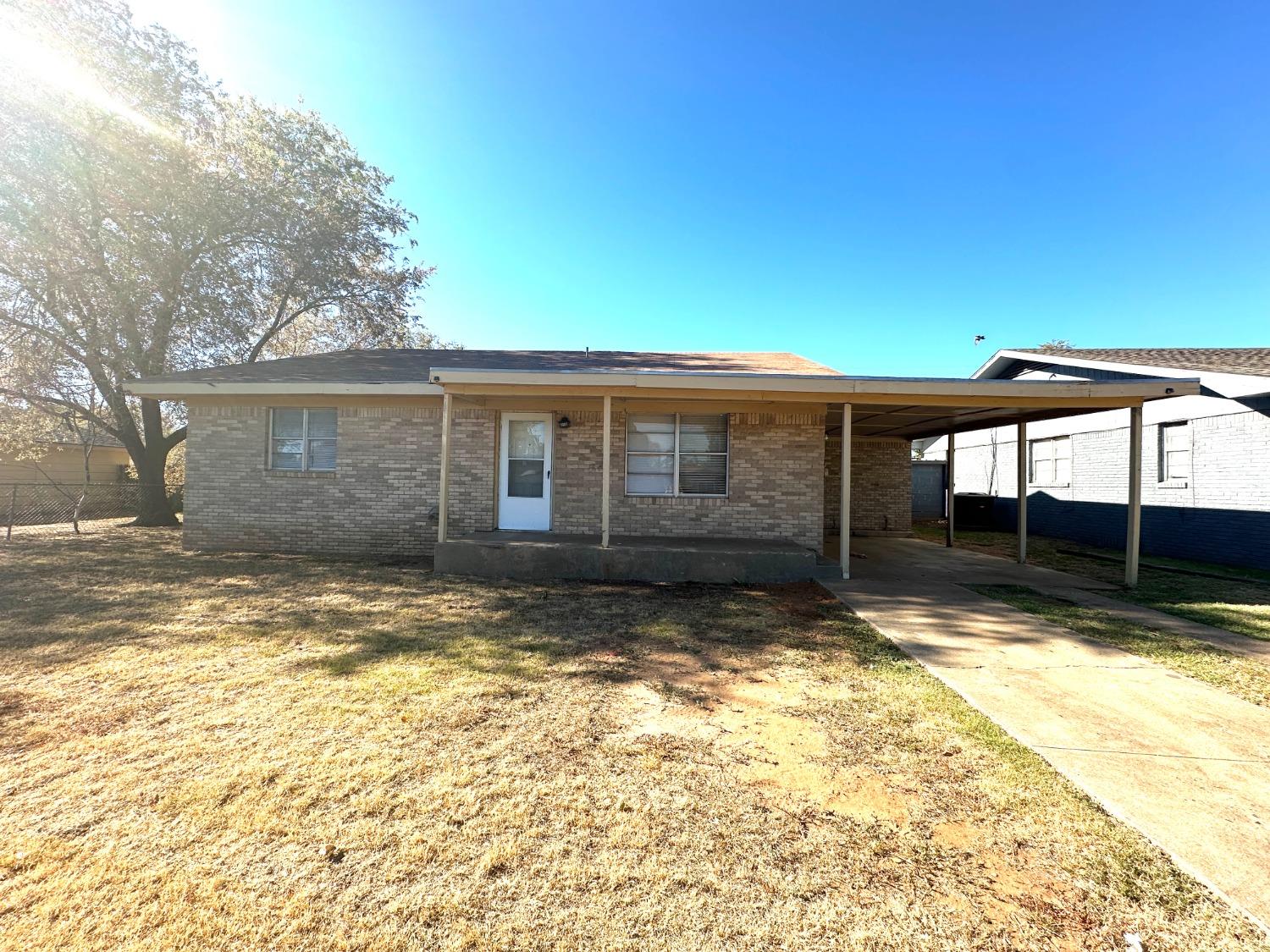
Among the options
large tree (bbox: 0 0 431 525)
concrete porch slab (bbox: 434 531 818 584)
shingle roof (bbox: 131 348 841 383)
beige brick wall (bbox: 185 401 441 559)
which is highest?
large tree (bbox: 0 0 431 525)

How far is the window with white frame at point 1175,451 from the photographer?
1064 centimetres

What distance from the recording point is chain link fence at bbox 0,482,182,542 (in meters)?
13.3

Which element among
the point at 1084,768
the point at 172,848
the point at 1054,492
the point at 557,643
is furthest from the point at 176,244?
the point at 1054,492

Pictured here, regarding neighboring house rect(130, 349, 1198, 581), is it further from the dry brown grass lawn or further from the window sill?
the dry brown grass lawn

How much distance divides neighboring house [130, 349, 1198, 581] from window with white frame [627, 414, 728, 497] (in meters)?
0.02

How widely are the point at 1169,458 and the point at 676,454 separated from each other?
10.3 m

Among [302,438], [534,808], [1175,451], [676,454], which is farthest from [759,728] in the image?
[1175,451]

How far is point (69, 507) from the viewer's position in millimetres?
15680

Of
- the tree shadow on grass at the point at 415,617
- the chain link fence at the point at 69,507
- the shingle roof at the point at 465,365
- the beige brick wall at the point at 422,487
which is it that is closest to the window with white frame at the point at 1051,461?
the shingle roof at the point at 465,365

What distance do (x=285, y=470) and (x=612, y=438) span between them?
5.95m

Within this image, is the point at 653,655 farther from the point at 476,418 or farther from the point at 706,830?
the point at 476,418

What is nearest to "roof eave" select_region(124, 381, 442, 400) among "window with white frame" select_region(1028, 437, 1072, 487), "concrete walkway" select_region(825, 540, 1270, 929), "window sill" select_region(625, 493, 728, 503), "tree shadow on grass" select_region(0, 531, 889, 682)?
"tree shadow on grass" select_region(0, 531, 889, 682)

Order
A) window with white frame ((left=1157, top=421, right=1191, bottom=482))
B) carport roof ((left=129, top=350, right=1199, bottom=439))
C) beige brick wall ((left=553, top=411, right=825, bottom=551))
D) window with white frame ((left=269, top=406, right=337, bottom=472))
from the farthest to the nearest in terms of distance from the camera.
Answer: window with white frame ((left=1157, top=421, right=1191, bottom=482)) < window with white frame ((left=269, top=406, right=337, bottom=472)) < beige brick wall ((left=553, top=411, right=825, bottom=551)) < carport roof ((left=129, top=350, right=1199, bottom=439))

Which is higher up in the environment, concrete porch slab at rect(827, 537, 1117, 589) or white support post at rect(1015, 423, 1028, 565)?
white support post at rect(1015, 423, 1028, 565)
